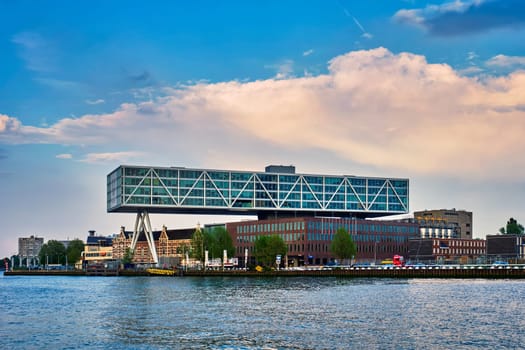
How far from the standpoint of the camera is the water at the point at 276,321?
48781 mm

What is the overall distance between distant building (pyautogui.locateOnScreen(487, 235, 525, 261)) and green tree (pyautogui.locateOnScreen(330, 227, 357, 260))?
3492 centimetres

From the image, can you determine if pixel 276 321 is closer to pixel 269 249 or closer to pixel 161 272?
pixel 269 249

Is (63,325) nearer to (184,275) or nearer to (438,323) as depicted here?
(438,323)

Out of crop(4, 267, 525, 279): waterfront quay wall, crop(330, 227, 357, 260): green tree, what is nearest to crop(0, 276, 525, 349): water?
crop(4, 267, 525, 279): waterfront quay wall

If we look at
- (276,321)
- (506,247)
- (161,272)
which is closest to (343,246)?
(161,272)

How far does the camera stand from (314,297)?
87.2 metres

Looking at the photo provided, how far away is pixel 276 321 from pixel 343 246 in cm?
12220

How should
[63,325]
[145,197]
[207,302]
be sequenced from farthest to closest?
[145,197]
[207,302]
[63,325]

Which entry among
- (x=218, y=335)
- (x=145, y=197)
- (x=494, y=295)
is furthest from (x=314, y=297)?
(x=145, y=197)

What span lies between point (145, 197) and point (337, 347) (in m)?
157

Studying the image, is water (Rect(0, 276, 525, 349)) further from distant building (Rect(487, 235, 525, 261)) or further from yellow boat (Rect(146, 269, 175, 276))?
distant building (Rect(487, 235, 525, 261))

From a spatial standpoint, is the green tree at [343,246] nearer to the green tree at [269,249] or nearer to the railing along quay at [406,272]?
Answer: the green tree at [269,249]

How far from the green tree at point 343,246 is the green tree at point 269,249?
40.6 ft

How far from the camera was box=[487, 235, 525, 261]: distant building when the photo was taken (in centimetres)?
19025
